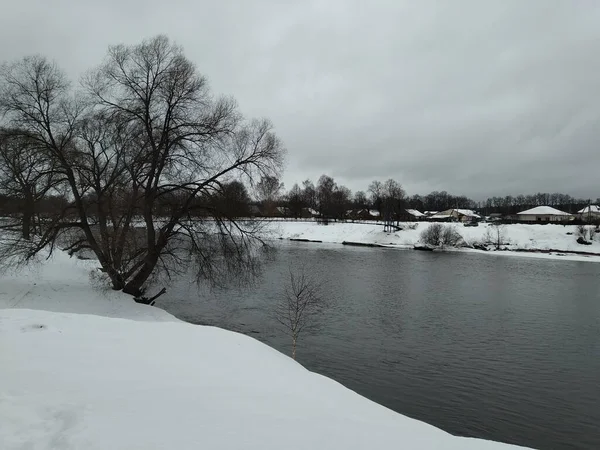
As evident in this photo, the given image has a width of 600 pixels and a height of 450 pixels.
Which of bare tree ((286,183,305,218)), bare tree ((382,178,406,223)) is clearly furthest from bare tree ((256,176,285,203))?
bare tree ((286,183,305,218))

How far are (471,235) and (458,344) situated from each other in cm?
6080

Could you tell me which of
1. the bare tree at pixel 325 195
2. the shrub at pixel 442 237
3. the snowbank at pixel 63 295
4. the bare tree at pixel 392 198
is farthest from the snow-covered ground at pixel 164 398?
the bare tree at pixel 325 195

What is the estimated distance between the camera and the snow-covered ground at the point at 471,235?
64.0m

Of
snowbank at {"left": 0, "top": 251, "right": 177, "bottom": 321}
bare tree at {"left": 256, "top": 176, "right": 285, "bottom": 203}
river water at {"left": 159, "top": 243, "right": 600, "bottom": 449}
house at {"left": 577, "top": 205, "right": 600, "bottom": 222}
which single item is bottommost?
river water at {"left": 159, "top": 243, "right": 600, "bottom": 449}

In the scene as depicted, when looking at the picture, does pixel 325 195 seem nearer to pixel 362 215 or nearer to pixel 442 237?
pixel 362 215

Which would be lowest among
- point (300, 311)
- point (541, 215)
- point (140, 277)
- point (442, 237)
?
point (300, 311)

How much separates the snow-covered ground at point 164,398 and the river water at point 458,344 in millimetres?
5081

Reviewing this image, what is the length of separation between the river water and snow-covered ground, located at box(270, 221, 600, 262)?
1153 inches

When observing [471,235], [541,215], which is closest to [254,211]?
[471,235]

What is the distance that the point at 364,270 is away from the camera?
3875 centimetres

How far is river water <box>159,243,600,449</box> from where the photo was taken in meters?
11.2

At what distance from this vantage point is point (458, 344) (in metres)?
17.1

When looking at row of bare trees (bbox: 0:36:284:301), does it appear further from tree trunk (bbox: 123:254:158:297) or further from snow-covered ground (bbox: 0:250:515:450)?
snow-covered ground (bbox: 0:250:515:450)

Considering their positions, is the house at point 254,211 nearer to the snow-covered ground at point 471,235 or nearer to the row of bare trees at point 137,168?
the row of bare trees at point 137,168
